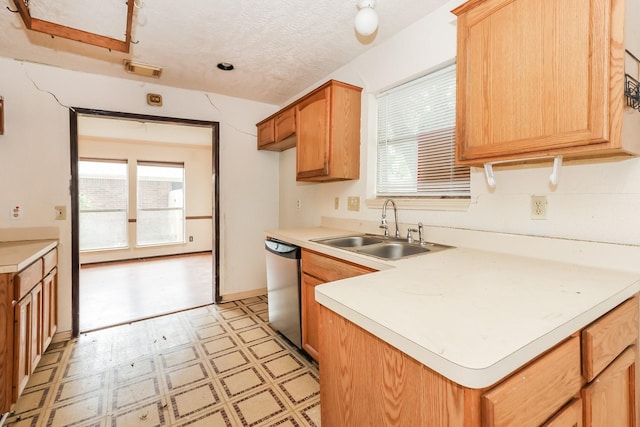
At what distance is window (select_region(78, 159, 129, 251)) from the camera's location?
16.9 ft

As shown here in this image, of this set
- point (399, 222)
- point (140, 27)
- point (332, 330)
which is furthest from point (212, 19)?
point (332, 330)

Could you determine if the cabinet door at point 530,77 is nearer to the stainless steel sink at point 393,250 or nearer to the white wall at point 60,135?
the stainless steel sink at point 393,250

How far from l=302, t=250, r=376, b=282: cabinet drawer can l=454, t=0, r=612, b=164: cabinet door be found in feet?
2.50

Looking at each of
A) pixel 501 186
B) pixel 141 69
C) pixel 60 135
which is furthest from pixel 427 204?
pixel 60 135

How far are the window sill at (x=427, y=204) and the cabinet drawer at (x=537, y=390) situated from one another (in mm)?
1010

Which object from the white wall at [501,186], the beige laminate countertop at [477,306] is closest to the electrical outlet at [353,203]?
the white wall at [501,186]

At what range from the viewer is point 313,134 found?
238 centimetres

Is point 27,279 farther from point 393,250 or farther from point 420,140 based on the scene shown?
point 420,140

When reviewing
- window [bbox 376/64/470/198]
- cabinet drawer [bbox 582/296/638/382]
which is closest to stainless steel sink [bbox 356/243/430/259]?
window [bbox 376/64/470/198]

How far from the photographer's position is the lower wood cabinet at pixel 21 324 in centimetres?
147

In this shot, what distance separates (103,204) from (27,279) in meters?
4.29

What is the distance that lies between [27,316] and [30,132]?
157cm

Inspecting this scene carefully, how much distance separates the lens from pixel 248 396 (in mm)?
1721

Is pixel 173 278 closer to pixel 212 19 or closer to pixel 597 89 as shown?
pixel 212 19
